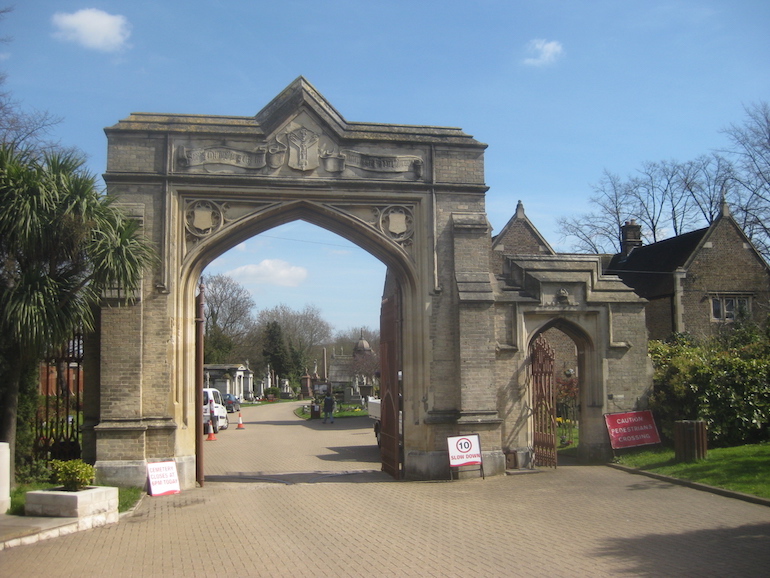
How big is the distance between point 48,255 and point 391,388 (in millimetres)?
7134

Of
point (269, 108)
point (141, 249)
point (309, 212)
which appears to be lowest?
point (141, 249)

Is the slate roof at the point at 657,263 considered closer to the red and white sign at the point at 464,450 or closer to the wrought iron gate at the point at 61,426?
the red and white sign at the point at 464,450

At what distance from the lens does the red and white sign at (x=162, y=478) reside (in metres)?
12.4

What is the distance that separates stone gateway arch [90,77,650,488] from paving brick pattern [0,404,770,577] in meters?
Result: 1.44

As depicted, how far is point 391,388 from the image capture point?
596 inches

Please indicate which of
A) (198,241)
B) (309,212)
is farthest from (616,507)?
(198,241)

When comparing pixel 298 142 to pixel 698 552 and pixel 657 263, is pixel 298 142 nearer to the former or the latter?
pixel 698 552

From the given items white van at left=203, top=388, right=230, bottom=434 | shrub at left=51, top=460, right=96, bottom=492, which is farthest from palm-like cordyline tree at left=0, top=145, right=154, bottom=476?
white van at left=203, top=388, right=230, bottom=434

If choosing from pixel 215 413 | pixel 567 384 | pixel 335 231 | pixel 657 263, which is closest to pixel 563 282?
pixel 335 231

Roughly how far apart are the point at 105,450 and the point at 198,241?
418 cm

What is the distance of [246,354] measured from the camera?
229 ft

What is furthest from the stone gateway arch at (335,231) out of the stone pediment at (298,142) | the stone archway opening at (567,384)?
the stone archway opening at (567,384)

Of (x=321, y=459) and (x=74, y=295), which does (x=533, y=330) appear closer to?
(x=321, y=459)

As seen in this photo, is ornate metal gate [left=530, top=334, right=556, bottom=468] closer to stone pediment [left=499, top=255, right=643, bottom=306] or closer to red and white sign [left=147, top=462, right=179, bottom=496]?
stone pediment [left=499, top=255, right=643, bottom=306]
